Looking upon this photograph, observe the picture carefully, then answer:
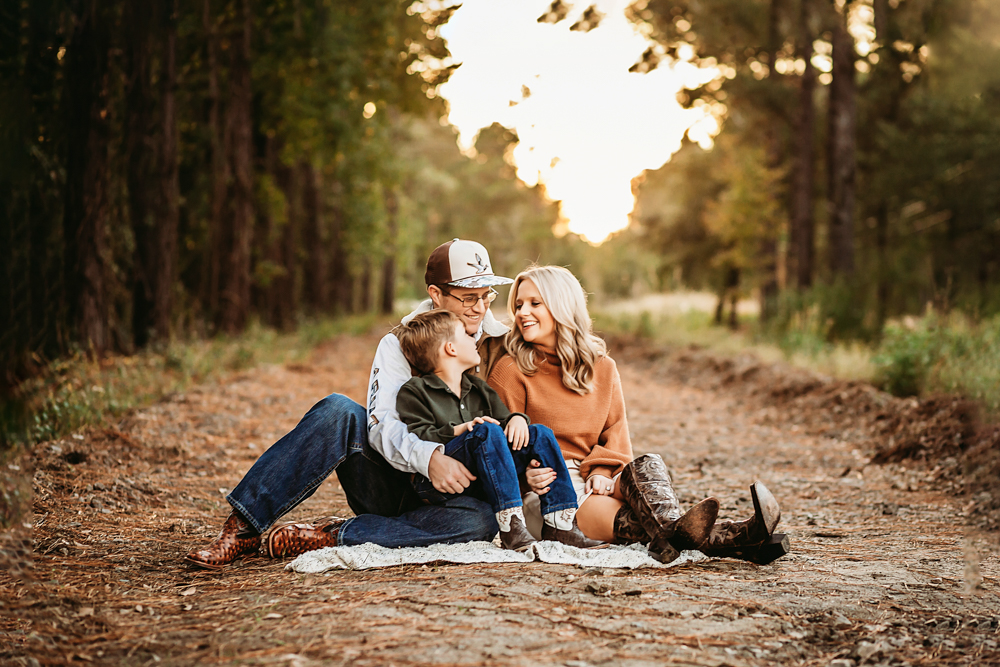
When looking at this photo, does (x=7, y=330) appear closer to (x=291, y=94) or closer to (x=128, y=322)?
(x=128, y=322)

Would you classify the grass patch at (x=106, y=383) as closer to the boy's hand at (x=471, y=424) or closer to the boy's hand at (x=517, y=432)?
the boy's hand at (x=471, y=424)

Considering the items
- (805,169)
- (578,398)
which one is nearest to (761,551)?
(578,398)

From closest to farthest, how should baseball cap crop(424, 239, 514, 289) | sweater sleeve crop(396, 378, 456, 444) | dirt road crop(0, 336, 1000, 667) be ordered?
1. dirt road crop(0, 336, 1000, 667)
2. sweater sleeve crop(396, 378, 456, 444)
3. baseball cap crop(424, 239, 514, 289)

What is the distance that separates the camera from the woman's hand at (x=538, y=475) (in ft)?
12.0

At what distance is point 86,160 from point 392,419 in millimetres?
6991

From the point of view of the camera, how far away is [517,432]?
11.9 feet

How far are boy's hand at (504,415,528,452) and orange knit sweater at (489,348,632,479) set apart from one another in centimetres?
46

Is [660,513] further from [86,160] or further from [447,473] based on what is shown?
[86,160]

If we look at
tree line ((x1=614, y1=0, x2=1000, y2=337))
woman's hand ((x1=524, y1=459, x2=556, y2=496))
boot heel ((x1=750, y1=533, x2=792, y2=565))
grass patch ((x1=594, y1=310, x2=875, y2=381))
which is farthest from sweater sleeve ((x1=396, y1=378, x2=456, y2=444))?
tree line ((x1=614, y1=0, x2=1000, y2=337))

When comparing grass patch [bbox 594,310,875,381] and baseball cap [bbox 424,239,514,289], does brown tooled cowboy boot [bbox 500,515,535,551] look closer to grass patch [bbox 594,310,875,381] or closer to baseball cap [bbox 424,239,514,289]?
baseball cap [bbox 424,239,514,289]

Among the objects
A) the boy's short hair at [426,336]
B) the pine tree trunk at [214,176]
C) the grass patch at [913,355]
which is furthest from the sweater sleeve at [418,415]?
Answer: the pine tree trunk at [214,176]

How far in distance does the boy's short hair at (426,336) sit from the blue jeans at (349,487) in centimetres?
34

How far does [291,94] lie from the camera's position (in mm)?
15094

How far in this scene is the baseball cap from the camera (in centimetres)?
405
